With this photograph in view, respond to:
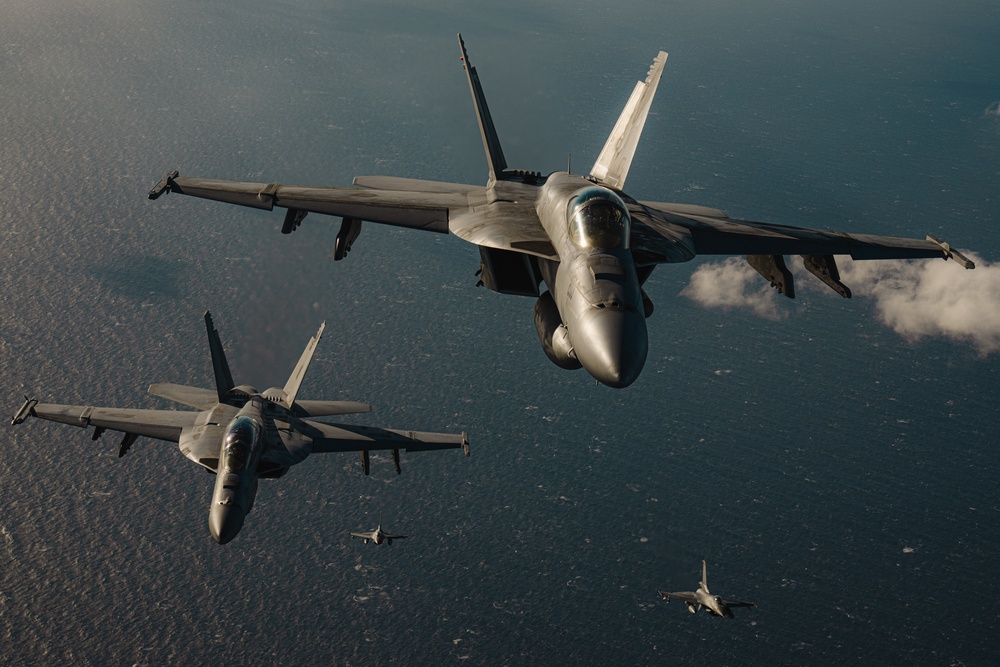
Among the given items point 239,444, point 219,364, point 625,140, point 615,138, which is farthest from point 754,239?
point 219,364

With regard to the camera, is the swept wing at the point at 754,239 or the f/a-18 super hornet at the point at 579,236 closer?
the f/a-18 super hornet at the point at 579,236

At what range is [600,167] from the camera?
57.2 meters

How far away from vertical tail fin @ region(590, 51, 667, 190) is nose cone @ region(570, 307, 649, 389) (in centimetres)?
2186

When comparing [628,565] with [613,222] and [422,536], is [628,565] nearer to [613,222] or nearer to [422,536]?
[422,536]

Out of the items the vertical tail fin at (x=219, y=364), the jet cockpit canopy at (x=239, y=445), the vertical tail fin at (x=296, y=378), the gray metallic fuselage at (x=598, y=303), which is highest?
the gray metallic fuselage at (x=598, y=303)

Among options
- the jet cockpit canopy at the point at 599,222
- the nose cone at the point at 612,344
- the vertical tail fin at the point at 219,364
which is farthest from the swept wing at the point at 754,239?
the vertical tail fin at the point at 219,364

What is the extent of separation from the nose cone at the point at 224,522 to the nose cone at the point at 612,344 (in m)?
42.1

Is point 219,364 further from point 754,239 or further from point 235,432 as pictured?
point 754,239

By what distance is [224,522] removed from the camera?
67.8 metres

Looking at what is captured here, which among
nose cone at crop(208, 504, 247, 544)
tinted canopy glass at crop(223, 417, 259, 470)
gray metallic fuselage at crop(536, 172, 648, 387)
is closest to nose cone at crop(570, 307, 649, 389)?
gray metallic fuselage at crop(536, 172, 648, 387)

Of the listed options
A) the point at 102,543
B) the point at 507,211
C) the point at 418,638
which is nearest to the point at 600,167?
the point at 507,211

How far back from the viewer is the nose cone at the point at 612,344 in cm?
3184

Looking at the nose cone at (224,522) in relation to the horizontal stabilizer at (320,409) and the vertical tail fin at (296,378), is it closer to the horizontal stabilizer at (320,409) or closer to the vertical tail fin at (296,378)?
the horizontal stabilizer at (320,409)

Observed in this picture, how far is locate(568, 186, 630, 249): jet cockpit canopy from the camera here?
3841 cm
